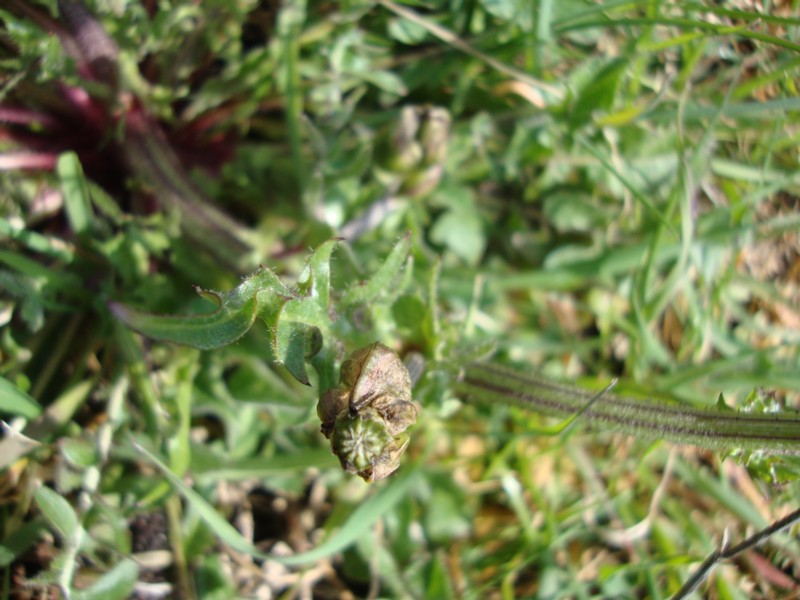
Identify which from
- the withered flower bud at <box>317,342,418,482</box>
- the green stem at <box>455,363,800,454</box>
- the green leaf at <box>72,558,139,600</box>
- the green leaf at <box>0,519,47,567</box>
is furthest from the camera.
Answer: the green leaf at <box>0,519,47,567</box>

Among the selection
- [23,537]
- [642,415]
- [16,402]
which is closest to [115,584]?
[23,537]

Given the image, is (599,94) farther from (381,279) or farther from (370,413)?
(370,413)

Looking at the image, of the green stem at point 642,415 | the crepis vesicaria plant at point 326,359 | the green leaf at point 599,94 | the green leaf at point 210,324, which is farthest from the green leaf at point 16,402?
the green leaf at point 599,94

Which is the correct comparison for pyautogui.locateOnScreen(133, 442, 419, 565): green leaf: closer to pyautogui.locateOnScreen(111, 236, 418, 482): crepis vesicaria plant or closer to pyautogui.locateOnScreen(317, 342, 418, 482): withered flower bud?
pyautogui.locateOnScreen(111, 236, 418, 482): crepis vesicaria plant

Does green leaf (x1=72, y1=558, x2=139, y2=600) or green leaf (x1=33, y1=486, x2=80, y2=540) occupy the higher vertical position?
green leaf (x1=33, y1=486, x2=80, y2=540)

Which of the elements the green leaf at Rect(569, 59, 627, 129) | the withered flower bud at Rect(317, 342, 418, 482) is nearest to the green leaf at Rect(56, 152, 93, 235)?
the withered flower bud at Rect(317, 342, 418, 482)

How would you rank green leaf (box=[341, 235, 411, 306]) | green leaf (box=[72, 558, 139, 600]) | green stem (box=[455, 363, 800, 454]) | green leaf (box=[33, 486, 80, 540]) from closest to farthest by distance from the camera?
green stem (box=[455, 363, 800, 454]) → green leaf (box=[341, 235, 411, 306]) → green leaf (box=[33, 486, 80, 540]) → green leaf (box=[72, 558, 139, 600])

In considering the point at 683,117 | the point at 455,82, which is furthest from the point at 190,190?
the point at 683,117
